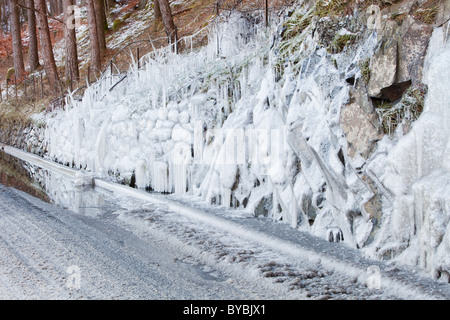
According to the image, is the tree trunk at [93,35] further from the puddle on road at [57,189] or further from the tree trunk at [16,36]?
the tree trunk at [16,36]

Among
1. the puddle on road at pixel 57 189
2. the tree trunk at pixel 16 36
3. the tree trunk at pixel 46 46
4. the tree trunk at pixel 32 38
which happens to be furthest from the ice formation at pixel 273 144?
the tree trunk at pixel 16 36

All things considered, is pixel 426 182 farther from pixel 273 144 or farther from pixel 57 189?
pixel 57 189

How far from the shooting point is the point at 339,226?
4.15 metres

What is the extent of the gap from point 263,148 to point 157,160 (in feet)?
8.25

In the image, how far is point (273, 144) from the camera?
5.07m

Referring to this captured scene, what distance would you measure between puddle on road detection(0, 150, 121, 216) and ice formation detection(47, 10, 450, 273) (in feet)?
2.48

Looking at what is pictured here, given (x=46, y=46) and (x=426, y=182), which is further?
(x=46, y=46)

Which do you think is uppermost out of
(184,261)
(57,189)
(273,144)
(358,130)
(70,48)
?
(70,48)

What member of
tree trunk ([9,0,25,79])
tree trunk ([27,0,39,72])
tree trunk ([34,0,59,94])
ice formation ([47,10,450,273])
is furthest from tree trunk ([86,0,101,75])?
tree trunk ([9,0,25,79])

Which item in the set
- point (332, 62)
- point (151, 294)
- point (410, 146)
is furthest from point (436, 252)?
point (332, 62)

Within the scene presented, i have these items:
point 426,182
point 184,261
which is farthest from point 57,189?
point 426,182

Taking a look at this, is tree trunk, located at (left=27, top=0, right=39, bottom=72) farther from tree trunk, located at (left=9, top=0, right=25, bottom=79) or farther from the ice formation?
the ice formation

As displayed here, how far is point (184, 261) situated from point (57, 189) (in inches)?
185
